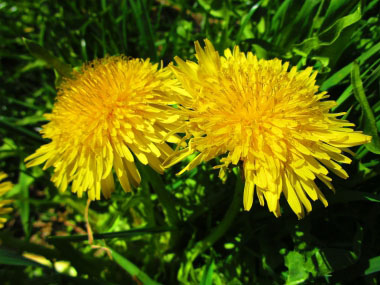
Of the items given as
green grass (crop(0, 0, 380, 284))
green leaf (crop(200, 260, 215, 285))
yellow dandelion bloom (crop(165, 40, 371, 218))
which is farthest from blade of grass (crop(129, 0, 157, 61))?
green leaf (crop(200, 260, 215, 285))

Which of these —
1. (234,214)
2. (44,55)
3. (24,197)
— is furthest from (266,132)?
(24,197)

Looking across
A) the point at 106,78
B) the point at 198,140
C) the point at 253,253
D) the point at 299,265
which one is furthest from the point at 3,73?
the point at 299,265

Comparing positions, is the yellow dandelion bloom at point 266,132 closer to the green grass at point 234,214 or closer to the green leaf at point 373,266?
the green grass at point 234,214

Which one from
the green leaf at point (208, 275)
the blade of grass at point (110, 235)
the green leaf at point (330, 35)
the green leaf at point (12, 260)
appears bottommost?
the green leaf at point (208, 275)

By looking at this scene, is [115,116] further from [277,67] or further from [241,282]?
[241,282]

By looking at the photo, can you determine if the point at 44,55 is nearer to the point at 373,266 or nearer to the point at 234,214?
the point at 234,214

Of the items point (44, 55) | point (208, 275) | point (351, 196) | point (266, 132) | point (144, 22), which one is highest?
point (144, 22)

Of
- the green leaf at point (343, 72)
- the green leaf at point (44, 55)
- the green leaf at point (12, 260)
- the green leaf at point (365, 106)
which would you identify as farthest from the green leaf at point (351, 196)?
the green leaf at point (44, 55)
